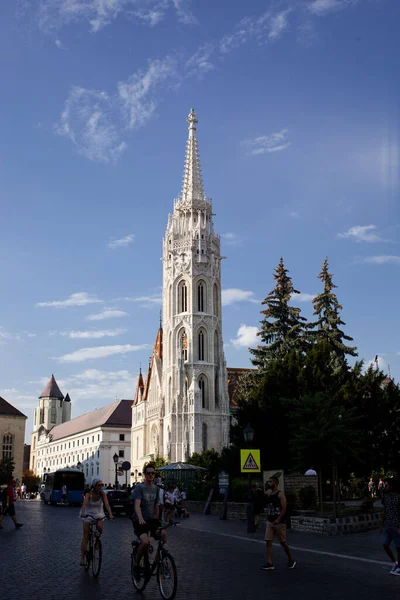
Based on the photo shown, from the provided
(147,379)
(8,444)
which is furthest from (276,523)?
(8,444)

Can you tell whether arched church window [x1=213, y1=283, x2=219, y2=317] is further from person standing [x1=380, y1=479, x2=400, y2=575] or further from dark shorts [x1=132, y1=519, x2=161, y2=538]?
dark shorts [x1=132, y1=519, x2=161, y2=538]

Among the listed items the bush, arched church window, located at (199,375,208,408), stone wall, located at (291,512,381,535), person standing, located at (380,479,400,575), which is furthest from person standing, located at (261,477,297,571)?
arched church window, located at (199,375,208,408)

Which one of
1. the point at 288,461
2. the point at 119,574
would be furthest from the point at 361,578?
the point at 288,461

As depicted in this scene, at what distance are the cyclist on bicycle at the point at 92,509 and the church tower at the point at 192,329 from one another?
70107mm

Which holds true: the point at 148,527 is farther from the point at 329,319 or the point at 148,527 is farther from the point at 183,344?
the point at 183,344

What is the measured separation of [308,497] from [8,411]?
8718cm

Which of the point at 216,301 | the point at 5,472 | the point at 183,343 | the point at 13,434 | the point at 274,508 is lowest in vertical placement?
the point at 274,508

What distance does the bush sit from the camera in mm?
25281

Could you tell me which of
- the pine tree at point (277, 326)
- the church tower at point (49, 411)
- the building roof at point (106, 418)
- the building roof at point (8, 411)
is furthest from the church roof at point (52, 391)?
the pine tree at point (277, 326)

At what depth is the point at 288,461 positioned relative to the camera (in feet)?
144

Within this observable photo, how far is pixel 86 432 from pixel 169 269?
52070 millimetres

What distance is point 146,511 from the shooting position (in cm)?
1079

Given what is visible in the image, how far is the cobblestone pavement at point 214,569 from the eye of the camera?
33.7 feet

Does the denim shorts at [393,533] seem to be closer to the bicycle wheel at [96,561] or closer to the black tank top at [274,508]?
the black tank top at [274,508]
